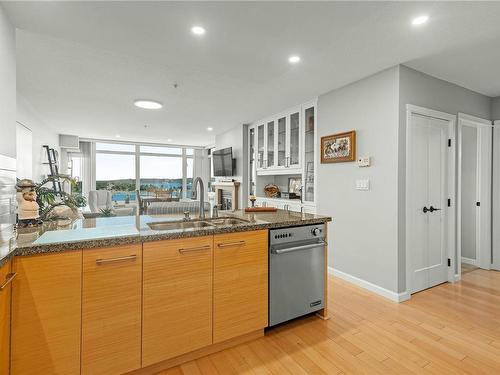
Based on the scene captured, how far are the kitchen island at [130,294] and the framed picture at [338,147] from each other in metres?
1.63

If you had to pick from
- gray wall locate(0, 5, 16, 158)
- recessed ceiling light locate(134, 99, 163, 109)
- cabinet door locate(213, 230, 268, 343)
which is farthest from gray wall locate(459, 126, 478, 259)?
gray wall locate(0, 5, 16, 158)

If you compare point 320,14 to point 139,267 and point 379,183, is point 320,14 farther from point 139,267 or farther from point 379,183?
point 139,267

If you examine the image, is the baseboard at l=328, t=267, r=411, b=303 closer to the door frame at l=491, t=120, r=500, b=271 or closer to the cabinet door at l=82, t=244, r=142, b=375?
the door frame at l=491, t=120, r=500, b=271

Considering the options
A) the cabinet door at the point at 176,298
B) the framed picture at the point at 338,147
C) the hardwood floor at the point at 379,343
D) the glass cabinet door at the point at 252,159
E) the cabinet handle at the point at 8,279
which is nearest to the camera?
the cabinet handle at the point at 8,279

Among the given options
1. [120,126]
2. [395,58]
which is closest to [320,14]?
[395,58]

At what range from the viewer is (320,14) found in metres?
1.83

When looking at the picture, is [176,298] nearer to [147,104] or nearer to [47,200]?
[47,200]

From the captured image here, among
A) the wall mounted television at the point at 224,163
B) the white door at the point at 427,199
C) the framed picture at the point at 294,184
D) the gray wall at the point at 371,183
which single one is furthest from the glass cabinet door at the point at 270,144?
the white door at the point at 427,199

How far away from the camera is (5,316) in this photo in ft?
3.90

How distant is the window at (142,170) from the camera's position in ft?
26.6

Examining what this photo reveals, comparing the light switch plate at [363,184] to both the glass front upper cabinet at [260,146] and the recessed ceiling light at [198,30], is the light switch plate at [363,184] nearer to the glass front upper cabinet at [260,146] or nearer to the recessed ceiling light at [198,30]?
the recessed ceiling light at [198,30]

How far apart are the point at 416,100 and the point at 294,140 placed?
181cm

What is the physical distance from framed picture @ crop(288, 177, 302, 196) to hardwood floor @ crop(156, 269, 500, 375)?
2006 millimetres

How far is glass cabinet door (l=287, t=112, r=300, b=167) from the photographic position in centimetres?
419
